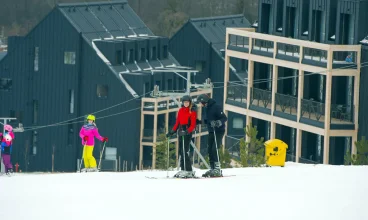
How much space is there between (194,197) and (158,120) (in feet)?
185

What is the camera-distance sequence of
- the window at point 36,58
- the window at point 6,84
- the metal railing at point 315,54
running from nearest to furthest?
the metal railing at point 315,54 → the window at point 36,58 → the window at point 6,84

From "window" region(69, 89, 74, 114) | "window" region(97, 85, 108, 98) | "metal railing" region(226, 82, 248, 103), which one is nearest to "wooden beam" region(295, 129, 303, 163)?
"metal railing" region(226, 82, 248, 103)

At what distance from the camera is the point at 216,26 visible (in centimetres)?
10575

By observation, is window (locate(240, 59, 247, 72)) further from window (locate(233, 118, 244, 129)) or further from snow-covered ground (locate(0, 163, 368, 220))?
snow-covered ground (locate(0, 163, 368, 220))

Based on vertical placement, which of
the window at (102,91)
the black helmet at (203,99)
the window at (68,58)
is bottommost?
the window at (102,91)

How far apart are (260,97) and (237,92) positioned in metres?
1.80

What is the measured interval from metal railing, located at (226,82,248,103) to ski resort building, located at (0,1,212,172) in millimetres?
11838

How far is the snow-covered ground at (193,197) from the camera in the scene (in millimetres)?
35906

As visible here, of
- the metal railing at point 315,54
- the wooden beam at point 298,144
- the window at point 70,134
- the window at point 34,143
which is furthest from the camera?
the window at point 34,143

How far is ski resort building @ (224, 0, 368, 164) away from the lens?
7056cm

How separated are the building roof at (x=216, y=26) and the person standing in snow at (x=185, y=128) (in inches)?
2327

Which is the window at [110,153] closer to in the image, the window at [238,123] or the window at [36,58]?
the window at [36,58]

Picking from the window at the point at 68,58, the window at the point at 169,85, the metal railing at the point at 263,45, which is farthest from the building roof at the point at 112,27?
the metal railing at the point at 263,45

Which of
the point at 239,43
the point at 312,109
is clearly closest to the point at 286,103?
the point at 312,109
